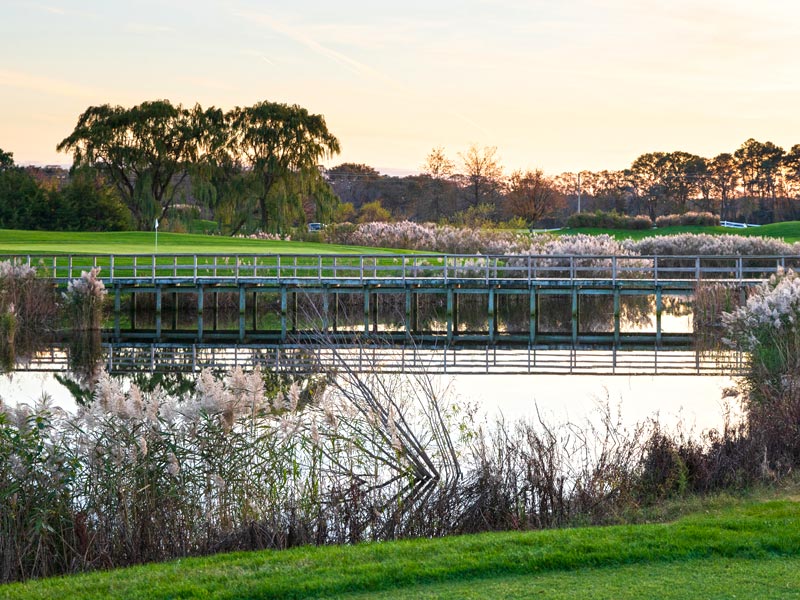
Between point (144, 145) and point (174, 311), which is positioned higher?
point (144, 145)

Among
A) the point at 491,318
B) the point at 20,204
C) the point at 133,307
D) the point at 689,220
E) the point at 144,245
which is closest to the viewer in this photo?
the point at 491,318

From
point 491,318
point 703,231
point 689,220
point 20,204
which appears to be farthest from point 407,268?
point 689,220

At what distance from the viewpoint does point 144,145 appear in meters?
62.9

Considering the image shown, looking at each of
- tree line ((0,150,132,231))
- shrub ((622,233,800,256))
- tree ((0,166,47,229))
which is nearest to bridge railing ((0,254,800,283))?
shrub ((622,233,800,256))

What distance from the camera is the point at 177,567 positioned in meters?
8.23

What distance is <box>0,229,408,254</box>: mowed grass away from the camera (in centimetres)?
4556

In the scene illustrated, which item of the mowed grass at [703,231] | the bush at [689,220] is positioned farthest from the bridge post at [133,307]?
the bush at [689,220]

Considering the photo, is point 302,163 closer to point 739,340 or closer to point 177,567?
point 739,340

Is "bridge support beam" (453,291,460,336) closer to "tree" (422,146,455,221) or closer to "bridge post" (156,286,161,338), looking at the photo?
"bridge post" (156,286,161,338)

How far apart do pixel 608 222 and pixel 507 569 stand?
67.6 m

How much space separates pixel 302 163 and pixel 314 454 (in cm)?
5333

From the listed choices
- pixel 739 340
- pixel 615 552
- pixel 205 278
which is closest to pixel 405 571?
pixel 615 552

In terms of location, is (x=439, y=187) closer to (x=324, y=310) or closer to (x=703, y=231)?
(x=703, y=231)

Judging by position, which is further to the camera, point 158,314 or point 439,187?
point 439,187
